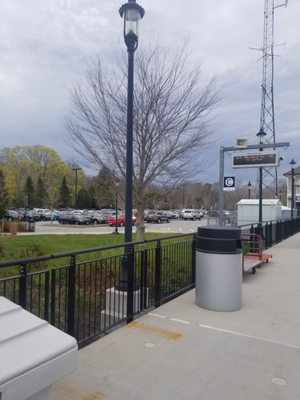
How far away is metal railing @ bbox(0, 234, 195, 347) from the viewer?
392cm

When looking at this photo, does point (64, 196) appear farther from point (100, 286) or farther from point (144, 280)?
point (144, 280)

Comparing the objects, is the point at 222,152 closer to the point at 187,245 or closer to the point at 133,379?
the point at 187,245

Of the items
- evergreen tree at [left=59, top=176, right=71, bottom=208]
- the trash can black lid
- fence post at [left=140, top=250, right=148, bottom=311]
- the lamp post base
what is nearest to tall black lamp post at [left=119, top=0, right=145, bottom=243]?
fence post at [left=140, top=250, right=148, bottom=311]

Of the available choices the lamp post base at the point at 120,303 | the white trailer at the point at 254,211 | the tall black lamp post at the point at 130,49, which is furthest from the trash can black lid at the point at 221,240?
the white trailer at the point at 254,211

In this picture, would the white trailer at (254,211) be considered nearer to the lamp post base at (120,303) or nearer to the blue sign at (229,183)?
the blue sign at (229,183)

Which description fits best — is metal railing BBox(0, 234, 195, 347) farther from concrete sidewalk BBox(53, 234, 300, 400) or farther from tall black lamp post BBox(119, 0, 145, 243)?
tall black lamp post BBox(119, 0, 145, 243)

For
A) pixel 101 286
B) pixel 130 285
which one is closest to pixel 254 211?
pixel 101 286

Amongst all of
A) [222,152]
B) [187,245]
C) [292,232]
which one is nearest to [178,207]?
[292,232]

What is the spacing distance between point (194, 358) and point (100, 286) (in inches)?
80.3

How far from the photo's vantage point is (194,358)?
12.6ft

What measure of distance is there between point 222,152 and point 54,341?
1298 cm

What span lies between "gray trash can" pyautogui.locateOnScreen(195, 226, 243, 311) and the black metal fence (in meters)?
0.71

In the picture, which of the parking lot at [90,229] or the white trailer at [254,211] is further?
the parking lot at [90,229]

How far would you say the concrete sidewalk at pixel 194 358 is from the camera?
319cm
